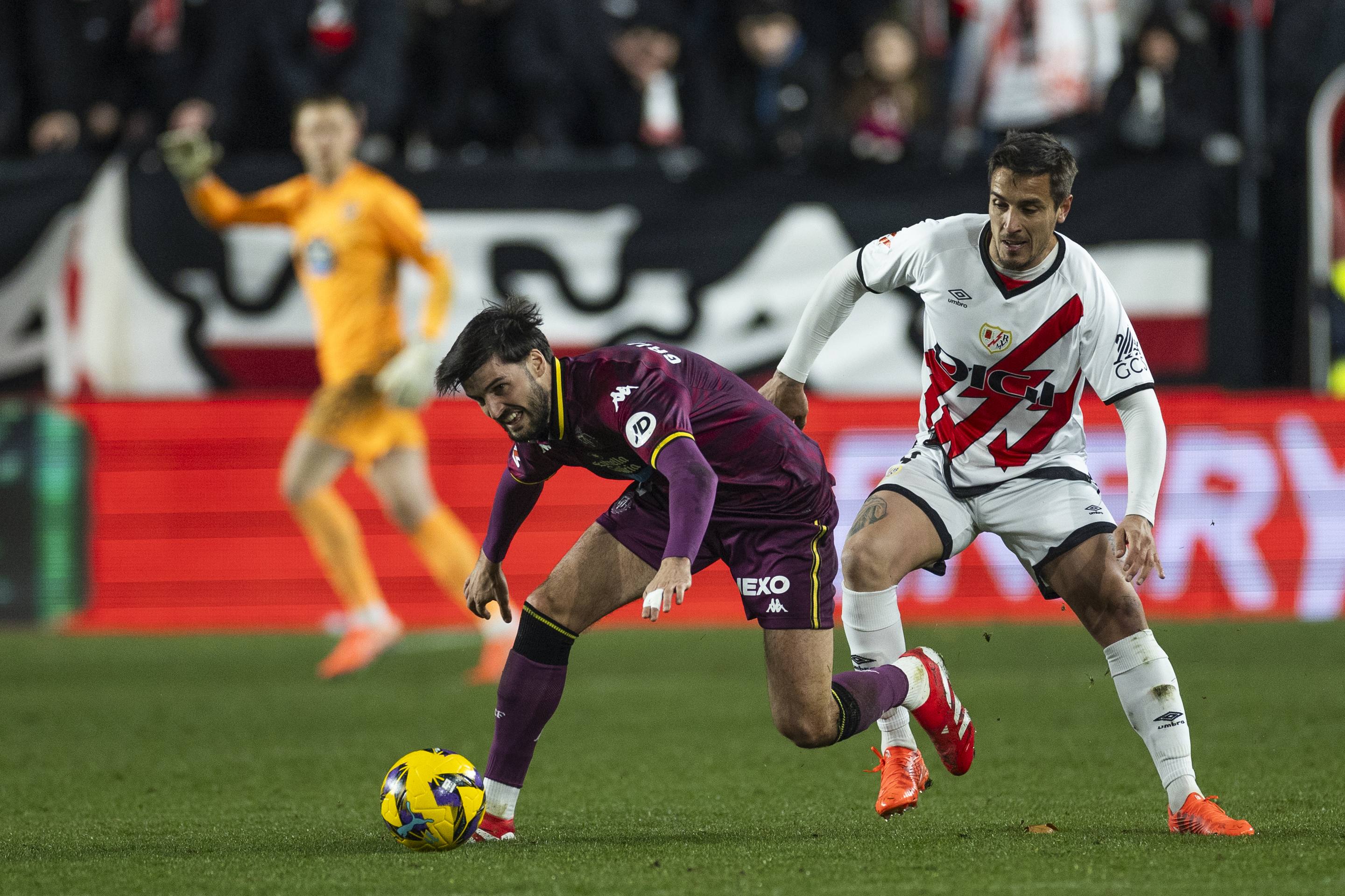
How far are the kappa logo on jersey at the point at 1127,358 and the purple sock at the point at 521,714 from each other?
5.94 ft

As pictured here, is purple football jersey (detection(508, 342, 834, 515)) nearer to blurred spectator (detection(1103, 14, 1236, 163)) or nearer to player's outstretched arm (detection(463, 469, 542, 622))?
player's outstretched arm (detection(463, 469, 542, 622))

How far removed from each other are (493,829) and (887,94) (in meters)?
7.82

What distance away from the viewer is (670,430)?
181 inches

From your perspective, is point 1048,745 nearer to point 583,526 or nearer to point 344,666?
point 344,666

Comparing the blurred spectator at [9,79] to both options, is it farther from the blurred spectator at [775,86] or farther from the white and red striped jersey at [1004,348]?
the white and red striped jersey at [1004,348]

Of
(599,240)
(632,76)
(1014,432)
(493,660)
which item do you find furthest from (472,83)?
(1014,432)

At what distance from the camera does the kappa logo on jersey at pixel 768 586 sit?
4.96 meters

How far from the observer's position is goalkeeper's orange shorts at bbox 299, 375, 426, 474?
9000mm

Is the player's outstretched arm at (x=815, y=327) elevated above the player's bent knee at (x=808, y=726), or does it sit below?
above

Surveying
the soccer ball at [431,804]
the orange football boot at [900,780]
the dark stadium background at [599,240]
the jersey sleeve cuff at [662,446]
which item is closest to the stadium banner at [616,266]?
the dark stadium background at [599,240]

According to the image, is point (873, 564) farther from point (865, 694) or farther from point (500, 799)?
point (500, 799)

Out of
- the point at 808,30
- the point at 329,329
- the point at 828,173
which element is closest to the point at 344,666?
the point at 329,329

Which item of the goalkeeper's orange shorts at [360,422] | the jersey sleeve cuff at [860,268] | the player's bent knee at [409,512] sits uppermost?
the jersey sleeve cuff at [860,268]

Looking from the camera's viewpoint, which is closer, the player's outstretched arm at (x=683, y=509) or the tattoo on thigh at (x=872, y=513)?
the player's outstretched arm at (x=683, y=509)
